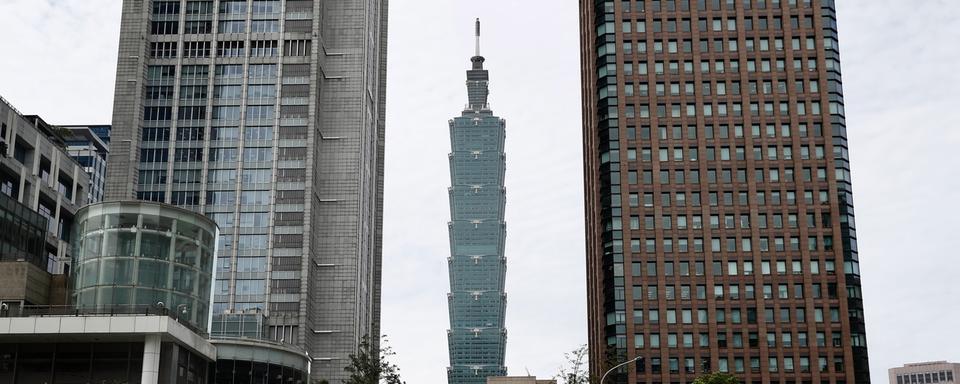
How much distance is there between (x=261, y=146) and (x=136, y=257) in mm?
91135

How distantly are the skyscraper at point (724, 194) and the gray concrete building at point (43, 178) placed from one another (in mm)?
Result: 64371

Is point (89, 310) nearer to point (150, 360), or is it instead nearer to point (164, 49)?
point (150, 360)

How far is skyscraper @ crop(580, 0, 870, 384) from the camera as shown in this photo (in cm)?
14612

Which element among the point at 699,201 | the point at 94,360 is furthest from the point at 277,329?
the point at 94,360

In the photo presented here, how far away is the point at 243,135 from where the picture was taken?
525 ft

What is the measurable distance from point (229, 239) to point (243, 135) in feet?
48.0

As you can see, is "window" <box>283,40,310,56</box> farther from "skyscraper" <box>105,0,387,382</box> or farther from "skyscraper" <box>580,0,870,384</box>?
"skyscraper" <box>580,0,870,384</box>

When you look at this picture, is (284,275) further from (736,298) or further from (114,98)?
(736,298)

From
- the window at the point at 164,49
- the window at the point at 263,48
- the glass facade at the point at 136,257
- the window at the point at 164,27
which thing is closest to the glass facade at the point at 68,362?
the glass facade at the point at 136,257

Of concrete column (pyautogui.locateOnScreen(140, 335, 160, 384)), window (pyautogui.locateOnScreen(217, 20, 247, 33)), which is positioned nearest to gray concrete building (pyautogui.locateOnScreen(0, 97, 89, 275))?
window (pyautogui.locateOnScreen(217, 20, 247, 33))

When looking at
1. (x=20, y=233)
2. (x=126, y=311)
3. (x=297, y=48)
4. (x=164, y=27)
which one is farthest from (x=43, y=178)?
(x=126, y=311)

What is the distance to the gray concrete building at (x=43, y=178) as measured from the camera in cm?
11069

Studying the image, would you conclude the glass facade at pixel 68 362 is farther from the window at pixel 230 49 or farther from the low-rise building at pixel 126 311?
the window at pixel 230 49

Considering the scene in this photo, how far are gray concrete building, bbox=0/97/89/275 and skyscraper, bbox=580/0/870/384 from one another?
64.4m
